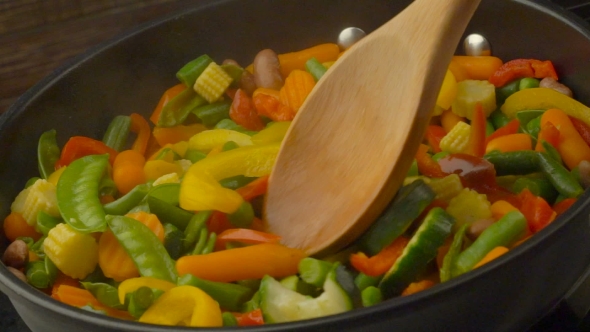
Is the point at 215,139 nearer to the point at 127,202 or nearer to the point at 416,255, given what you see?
the point at 127,202

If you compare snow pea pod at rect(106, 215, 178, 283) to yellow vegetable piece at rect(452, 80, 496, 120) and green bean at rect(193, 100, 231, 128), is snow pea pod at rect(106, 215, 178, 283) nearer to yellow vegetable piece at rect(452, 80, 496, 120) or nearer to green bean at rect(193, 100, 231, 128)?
green bean at rect(193, 100, 231, 128)

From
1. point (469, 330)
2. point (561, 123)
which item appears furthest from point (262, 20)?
point (469, 330)

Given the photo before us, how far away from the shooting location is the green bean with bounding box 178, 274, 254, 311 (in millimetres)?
1207

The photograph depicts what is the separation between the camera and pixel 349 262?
51.7 inches

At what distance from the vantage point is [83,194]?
4.88 ft

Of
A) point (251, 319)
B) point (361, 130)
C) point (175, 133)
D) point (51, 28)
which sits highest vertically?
point (51, 28)

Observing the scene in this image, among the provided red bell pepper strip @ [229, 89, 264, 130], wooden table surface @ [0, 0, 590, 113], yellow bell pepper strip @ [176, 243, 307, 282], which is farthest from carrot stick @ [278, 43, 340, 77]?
yellow bell pepper strip @ [176, 243, 307, 282]

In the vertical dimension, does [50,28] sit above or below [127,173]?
above

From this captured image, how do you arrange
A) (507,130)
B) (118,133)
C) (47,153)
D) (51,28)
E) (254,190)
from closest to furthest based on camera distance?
(254,190), (507,130), (47,153), (118,133), (51,28)

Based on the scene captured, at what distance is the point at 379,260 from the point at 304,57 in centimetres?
79

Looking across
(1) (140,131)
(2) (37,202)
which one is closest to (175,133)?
(1) (140,131)

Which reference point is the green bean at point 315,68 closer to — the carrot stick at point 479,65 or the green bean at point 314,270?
the carrot stick at point 479,65

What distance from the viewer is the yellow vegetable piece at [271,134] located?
5.30 ft

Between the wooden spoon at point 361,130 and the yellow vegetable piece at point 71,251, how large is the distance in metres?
0.36
